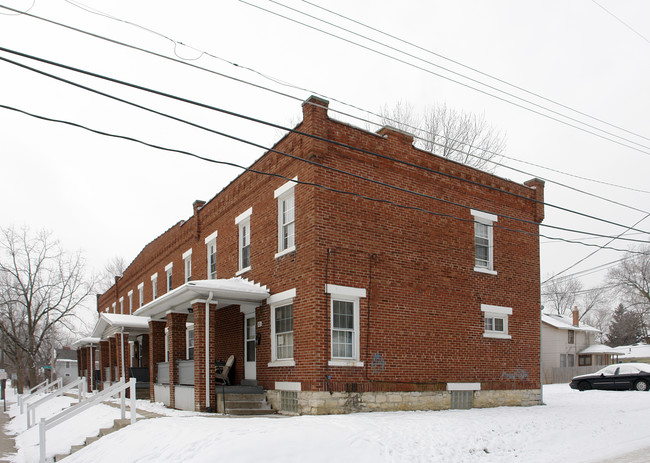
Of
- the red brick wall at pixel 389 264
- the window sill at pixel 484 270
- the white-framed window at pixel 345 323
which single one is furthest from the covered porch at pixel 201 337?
the window sill at pixel 484 270

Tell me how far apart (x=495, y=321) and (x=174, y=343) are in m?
9.92

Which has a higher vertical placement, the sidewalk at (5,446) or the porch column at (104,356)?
the porch column at (104,356)

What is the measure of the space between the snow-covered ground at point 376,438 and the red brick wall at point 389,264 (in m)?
1.73

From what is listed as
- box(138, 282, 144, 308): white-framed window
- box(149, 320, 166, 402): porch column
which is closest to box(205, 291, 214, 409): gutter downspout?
box(149, 320, 166, 402): porch column

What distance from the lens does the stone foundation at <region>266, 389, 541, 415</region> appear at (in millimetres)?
13859

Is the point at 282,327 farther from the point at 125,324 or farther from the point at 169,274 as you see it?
the point at 169,274

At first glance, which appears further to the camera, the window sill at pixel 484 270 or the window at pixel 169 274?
the window at pixel 169 274

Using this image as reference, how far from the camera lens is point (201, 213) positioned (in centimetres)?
2247

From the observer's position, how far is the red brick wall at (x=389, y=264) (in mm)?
14664

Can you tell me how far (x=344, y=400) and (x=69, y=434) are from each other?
7.77 meters

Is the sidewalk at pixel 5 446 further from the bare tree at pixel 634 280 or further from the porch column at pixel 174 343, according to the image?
the bare tree at pixel 634 280

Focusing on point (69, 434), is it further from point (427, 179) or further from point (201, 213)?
point (427, 179)

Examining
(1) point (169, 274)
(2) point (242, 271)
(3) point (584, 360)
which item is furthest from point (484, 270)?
(3) point (584, 360)

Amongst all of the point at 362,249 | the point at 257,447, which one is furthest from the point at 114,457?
the point at 362,249
